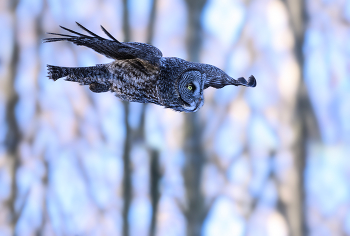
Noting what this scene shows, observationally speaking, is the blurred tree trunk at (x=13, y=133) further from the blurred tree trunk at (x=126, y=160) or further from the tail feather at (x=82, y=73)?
the tail feather at (x=82, y=73)

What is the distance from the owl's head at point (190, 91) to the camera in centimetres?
56

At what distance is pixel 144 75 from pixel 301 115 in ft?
3.48

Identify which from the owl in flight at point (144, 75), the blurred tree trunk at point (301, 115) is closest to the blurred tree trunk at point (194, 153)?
the blurred tree trunk at point (301, 115)

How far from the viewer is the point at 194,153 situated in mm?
1494

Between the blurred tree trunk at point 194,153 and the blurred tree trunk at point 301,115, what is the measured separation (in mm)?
433

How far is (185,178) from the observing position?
1.52m

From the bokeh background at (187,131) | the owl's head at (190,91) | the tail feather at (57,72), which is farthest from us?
the bokeh background at (187,131)

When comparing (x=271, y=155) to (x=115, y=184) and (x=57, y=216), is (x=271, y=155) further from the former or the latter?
(x=57, y=216)

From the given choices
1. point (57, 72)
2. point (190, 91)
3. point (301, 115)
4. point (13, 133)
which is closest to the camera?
point (190, 91)

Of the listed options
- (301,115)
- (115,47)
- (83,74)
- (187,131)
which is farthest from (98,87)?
(301,115)

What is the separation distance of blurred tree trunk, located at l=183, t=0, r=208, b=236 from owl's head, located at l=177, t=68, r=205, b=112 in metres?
0.91

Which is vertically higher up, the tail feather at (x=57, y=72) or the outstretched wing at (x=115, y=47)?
the outstretched wing at (x=115, y=47)

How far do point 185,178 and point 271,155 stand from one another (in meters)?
0.43

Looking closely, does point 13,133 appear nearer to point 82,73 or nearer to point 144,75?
point 82,73
